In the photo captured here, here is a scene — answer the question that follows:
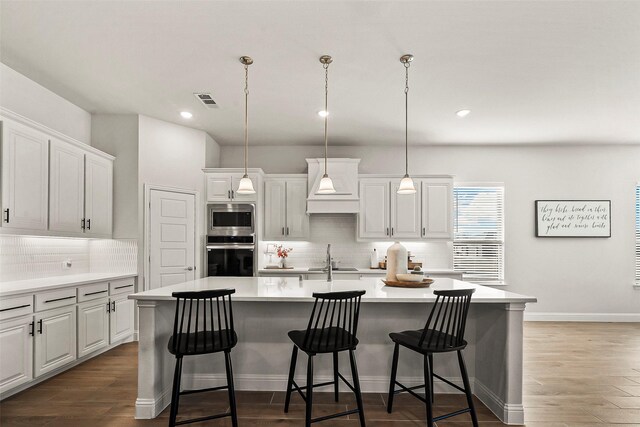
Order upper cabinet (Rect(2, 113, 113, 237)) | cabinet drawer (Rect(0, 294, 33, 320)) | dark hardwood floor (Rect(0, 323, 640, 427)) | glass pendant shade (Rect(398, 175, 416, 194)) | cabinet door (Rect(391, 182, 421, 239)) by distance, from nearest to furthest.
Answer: dark hardwood floor (Rect(0, 323, 640, 427)) → cabinet drawer (Rect(0, 294, 33, 320)) → upper cabinet (Rect(2, 113, 113, 237)) → glass pendant shade (Rect(398, 175, 416, 194)) → cabinet door (Rect(391, 182, 421, 239))

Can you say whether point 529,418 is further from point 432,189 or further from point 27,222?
point 27,222

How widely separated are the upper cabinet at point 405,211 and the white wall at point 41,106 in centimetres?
382

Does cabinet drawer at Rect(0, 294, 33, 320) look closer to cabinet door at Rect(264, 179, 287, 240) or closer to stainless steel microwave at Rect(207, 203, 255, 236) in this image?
stainless steel microwave at Rect(207, 203, 255, 236)

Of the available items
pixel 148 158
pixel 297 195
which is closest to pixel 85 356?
pixel 148 158

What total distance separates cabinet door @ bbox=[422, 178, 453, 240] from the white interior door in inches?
135

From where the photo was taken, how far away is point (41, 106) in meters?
3.89

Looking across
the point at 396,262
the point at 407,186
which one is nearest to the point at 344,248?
the point at 396,262

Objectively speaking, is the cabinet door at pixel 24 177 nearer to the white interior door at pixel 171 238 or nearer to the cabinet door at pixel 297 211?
the white interior door at pixel 171 238

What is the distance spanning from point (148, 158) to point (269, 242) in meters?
2.16

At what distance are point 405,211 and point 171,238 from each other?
11.2 feet

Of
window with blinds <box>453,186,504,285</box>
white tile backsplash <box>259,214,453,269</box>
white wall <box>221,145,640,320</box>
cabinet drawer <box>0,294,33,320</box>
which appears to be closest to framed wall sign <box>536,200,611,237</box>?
white wall <box>221,145,640,320</box>

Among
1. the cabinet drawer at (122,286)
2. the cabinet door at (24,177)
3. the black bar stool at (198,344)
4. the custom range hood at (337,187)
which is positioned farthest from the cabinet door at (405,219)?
the cabinet door at (24,177)

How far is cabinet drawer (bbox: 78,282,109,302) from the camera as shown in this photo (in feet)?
12.2

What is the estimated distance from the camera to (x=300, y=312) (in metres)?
3.10
